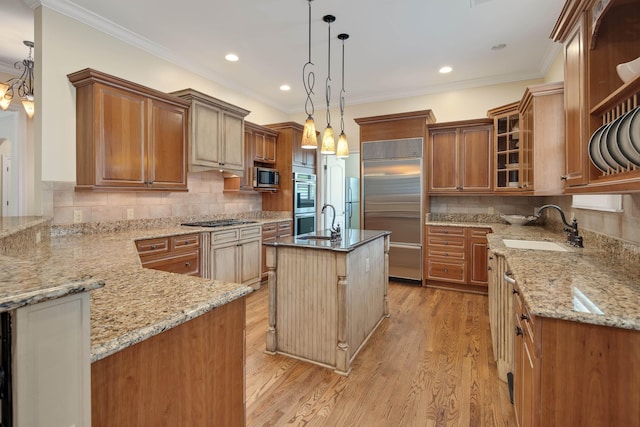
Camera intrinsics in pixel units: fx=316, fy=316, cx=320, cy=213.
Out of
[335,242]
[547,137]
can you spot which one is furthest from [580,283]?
[547,137]

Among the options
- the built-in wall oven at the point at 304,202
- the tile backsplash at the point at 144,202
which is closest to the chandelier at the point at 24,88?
the tile backsplash at the point at 144,202

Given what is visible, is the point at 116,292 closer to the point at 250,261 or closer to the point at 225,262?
the point at 225,262

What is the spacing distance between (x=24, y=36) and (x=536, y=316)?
4.97m

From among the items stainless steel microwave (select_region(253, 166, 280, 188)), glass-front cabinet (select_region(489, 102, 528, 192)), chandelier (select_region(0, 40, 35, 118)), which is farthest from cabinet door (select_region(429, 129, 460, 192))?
chandelier (select_region(0, 40, 35, 118))

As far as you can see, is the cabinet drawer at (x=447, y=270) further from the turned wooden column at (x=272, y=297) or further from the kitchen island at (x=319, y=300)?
the turned wooden column at (x=272, y=297)

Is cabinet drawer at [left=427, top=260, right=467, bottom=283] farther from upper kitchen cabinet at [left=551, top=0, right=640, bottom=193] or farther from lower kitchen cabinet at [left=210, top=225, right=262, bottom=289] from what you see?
upper kitchen cabinet at [left=551, top=0, right=640, bottom=193]

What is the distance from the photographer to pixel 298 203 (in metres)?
5.17

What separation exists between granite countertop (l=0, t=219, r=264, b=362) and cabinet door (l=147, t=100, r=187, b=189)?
1.64m

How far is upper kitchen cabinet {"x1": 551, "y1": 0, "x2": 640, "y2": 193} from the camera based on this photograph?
1.31 m

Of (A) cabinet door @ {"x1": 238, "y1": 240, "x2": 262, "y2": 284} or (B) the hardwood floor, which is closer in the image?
(B) the hardwood floor

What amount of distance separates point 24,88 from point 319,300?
14.1 ft

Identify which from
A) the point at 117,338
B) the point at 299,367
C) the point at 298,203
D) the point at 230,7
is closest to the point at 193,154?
the point at 230,7

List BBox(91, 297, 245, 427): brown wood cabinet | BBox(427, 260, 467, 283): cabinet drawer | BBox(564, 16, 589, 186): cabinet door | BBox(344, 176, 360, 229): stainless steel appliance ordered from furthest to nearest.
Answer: BBox(344, 176, 360, 229): stainless steel appliance
BBox(427, 260, 467, 283): cabinet drawer
BBox(564, 16, 589, 186): cabinet door
BBox(91, 297, 245, 427): brown wood cabinet

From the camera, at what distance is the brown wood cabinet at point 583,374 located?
3.37 ft
